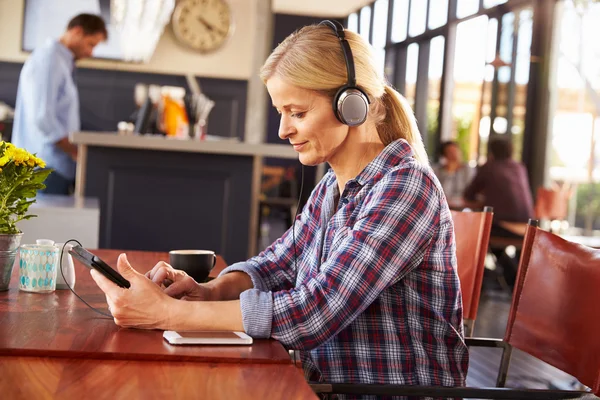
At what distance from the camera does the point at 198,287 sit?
1603 mm

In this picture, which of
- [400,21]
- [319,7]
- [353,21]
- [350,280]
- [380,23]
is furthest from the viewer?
[353,21]

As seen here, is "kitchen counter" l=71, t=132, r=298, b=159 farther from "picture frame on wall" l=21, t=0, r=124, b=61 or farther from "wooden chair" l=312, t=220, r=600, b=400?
"picture frame on wall" l=21, t=0, r=124, b=61

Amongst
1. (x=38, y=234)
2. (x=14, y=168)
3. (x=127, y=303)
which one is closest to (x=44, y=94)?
(x=38, y=234)

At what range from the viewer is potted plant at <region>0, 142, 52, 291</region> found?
1.47 m

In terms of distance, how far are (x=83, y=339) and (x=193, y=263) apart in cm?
57

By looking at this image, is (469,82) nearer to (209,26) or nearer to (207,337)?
(209,26)

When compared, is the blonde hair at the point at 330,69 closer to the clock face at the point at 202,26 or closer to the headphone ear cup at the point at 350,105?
the headphone ear cup at the point at 350,105

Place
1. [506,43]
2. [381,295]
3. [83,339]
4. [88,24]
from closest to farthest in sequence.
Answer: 1. [83,339]
2. [381,295]
3. [88,24]
4. [506,43]

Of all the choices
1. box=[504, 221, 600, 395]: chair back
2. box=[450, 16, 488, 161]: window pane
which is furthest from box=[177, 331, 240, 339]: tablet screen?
box=[450, 16, 488, 161]: window pane

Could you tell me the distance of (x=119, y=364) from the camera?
105 cm

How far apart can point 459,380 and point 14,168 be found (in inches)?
34.6

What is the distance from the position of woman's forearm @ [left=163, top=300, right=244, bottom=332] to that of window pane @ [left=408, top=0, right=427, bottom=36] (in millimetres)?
10192

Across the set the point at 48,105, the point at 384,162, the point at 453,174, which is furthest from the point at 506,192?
the point at 384,162

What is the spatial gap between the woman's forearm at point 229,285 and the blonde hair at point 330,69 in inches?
16.6
